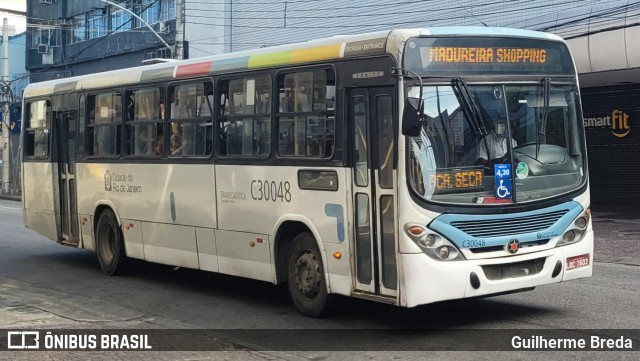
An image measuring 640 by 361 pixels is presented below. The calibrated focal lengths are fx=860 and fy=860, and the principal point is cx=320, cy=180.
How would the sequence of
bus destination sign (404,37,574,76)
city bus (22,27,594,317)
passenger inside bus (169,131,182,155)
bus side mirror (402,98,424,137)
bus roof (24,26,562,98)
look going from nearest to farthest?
bus side mirror (402,98,424,137) → city bus (22,27,594,317) → bus destination sign (404,37,574,76) → bus roof (24,26,562,98) → passenger inside bus (169,131,182,155)

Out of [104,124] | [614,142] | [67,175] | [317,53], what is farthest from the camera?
[614,142]

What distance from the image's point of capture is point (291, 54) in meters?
9.73

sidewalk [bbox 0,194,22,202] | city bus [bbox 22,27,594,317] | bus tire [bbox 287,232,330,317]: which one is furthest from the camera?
sidewalk [bbox 0,194,22,202]

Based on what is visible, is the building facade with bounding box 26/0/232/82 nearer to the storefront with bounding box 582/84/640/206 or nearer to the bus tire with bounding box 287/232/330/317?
the storefront with bounding box 582/84/640/206

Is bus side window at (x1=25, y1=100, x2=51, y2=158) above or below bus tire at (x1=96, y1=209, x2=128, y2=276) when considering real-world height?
above

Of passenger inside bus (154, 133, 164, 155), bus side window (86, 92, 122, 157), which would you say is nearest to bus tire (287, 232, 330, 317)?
passenger inside bus (154, 133, 164, 155)

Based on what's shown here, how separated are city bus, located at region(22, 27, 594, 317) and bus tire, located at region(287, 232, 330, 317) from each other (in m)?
0.02

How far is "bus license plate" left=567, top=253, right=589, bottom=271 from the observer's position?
879cm

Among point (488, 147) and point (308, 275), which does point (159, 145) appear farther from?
point (488, 147)

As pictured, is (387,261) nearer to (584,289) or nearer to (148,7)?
(584,289)

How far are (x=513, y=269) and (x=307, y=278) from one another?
234cm

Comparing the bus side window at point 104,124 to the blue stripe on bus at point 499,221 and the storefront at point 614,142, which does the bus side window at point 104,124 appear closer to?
the blue stripe on bus at point 499,221

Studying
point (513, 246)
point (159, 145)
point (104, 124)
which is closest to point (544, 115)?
point (513, 246)

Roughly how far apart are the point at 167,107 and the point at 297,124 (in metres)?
3.06
